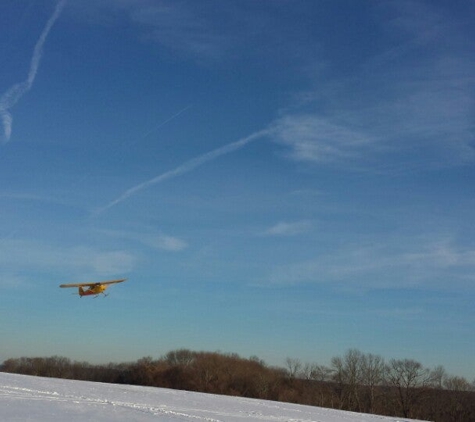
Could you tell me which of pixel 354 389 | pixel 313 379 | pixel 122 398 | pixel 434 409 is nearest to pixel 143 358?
pixel 313 379

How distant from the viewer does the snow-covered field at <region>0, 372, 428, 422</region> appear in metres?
15.4

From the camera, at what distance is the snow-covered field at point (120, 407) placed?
15.4 meters

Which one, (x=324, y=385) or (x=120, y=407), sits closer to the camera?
(x=120, y=407)

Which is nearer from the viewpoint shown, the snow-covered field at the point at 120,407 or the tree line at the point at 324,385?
the snow-covered field at the point at 120,407

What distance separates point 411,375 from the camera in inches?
3167

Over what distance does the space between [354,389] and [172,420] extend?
199 feet

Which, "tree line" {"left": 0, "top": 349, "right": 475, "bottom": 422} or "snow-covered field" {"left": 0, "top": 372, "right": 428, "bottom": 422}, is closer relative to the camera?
"snow-covered field" {"left": 0, "top": 372, "right": 428, "bottom": 422}

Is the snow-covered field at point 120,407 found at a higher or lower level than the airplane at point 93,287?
lower

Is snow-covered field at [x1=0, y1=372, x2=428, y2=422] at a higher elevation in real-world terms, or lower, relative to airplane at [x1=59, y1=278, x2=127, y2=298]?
lower

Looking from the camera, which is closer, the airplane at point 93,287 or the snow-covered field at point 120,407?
the snow-covered field at point 120,407

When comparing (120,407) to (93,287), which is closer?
(120,407)

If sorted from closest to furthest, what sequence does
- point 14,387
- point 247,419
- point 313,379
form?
point 247,419, point 14,387, point 313,379

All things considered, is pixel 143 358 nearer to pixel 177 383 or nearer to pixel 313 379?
pixel 177 383

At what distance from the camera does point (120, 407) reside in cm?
1730
